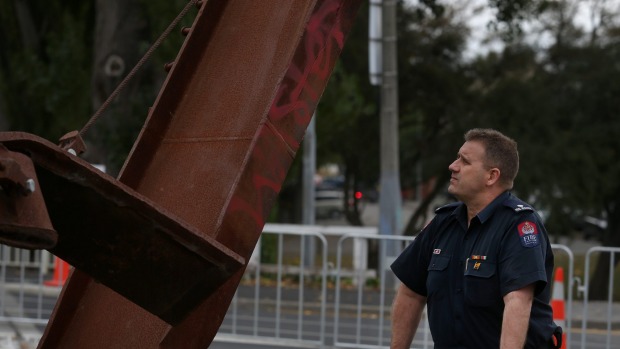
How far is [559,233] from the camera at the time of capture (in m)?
24.4

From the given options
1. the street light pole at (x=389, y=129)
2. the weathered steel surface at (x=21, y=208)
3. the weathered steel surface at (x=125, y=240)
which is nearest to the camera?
the weathered steel surface at (x=21, y=208)

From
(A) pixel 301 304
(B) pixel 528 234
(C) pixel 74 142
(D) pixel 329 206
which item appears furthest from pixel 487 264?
(D) pixel 329 206

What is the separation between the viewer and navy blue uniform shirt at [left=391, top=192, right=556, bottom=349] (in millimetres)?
4105

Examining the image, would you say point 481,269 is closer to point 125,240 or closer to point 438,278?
point 438,278

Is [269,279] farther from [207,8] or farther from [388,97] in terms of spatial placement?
[207,8]

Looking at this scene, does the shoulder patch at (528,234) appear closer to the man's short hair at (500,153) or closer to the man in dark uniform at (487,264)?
the man in dark uniform at (487,264)

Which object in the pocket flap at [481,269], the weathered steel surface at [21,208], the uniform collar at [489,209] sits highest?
the weathered steel surface at [21,208]

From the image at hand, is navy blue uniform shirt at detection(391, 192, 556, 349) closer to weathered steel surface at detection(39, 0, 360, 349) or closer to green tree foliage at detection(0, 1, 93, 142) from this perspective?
weathered steel surface at detection(39, 0, 360, 349)

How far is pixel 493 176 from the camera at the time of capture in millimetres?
4332

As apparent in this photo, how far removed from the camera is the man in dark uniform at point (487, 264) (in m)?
4.07

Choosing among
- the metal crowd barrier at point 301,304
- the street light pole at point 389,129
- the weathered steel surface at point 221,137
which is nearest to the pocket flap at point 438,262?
the weathered steel surface at point 221,137

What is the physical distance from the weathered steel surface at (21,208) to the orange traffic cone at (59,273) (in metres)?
9.94

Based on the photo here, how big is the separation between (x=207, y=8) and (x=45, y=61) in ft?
66.0

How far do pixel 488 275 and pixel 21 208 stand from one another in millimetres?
1741
